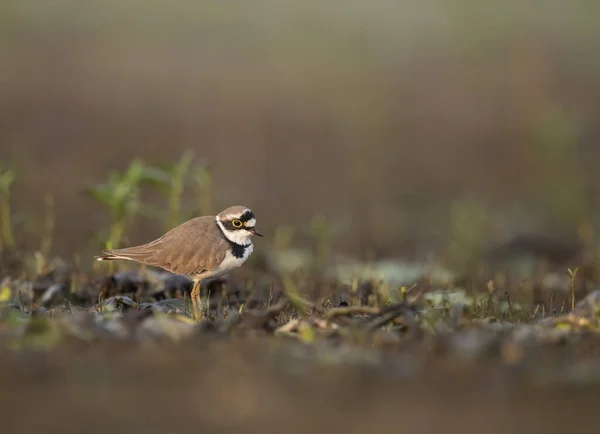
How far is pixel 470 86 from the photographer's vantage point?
19.6 metres

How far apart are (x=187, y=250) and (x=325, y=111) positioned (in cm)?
1138

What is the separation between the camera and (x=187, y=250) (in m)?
7.36

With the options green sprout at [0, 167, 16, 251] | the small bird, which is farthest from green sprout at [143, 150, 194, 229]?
green sprout at [0, 167, 16, 251]

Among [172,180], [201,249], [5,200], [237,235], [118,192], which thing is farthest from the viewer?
[5,200]

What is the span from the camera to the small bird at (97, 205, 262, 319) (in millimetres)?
7344

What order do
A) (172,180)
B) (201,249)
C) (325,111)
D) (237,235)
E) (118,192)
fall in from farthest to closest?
1. (325,111)
2. (172,180)
3. (118,192)
4. (237,235)
5. (201,249)

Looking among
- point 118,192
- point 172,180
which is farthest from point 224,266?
point 118,192

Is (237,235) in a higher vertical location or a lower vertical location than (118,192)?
lower

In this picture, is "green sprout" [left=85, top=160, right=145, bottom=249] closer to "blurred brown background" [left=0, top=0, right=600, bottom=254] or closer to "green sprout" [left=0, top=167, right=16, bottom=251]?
"green sprout" [left=0, top=167, right=16, bottom=251]

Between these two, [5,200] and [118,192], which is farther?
[5,200]

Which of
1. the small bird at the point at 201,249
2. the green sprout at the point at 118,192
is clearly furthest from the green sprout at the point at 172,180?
the small bird at the point at 201,249

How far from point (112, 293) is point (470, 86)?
13414 millimetres

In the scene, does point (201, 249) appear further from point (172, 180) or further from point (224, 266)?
point (172, 180)

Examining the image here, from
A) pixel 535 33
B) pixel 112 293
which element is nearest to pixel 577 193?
pixel 112 293
